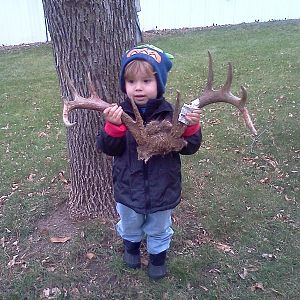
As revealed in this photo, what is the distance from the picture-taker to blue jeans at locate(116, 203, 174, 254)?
3066 mm

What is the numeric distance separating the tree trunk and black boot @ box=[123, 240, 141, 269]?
68cm

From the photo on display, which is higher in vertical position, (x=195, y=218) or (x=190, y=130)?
(x=190, y=130)

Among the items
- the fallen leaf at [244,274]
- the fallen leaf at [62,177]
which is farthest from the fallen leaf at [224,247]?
the fallen leaf at [62,177]

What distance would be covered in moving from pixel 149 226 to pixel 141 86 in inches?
38.8

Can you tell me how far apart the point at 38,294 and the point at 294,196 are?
8.24 feet

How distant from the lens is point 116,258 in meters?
3.48

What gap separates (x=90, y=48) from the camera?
3.28 metres

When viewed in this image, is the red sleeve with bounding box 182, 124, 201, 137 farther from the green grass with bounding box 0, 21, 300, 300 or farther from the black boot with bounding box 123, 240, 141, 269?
the green grass with bounding box 0, 21, 300, 300

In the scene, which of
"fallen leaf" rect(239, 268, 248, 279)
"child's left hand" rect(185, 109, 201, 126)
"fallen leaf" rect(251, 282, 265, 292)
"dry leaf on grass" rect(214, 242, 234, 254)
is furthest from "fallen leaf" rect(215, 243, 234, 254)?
"child's left hand" rect(185, 109, 201, 126)

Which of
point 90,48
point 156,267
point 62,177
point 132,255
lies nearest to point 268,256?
point 156,267

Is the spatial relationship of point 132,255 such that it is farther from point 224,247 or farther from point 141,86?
point 141,86

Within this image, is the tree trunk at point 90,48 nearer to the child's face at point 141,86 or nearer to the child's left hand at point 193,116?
the child's face at point 141,86

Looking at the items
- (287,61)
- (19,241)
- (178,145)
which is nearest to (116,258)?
(19,241)

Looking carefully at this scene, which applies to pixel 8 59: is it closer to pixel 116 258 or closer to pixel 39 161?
pixel 39 161
